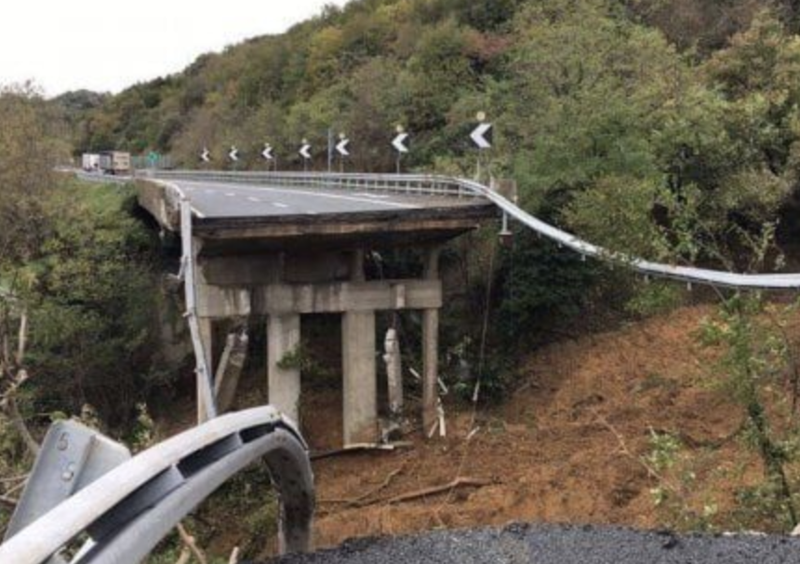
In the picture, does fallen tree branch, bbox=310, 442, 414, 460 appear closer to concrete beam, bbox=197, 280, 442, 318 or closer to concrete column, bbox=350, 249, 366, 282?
concrete beam, bbox=197, 280, 442, 318

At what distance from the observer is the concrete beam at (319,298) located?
18953 millimetres

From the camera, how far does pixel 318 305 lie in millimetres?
19484

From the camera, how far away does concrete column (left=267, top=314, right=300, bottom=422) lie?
766 inches

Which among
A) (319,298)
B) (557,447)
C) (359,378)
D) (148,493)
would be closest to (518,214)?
(319,298)

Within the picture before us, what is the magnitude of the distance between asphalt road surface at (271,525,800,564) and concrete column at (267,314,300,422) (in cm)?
1457

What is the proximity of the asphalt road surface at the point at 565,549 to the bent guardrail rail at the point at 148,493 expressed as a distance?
0.71 metres

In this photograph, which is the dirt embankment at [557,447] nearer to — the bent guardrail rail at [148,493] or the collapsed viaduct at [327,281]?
the collapsed viaduct at [327,281]

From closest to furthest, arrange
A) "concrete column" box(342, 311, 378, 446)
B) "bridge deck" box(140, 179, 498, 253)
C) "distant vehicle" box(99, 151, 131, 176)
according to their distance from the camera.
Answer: "bridge deck" box(140, 179, 498, 253) < "concrete column" box(342, 311, 378, 446) < "distant vehicle" box(99, 151, 131, 176)

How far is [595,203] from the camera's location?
17.0 m

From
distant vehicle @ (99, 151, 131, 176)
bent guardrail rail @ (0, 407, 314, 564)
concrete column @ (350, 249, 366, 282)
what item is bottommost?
concrete column @ (350, 249, 366, 282)

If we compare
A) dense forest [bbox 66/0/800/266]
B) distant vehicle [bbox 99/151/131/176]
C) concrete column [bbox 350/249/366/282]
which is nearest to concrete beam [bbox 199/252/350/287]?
concrete column [bbox 350/249/366/282]

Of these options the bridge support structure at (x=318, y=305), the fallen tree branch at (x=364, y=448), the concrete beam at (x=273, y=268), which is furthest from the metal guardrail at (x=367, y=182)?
the fallen tree branch at (x=364, y=448)

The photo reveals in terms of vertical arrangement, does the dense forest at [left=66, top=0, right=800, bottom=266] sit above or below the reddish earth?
above

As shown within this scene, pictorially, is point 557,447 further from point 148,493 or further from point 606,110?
point 148,493
